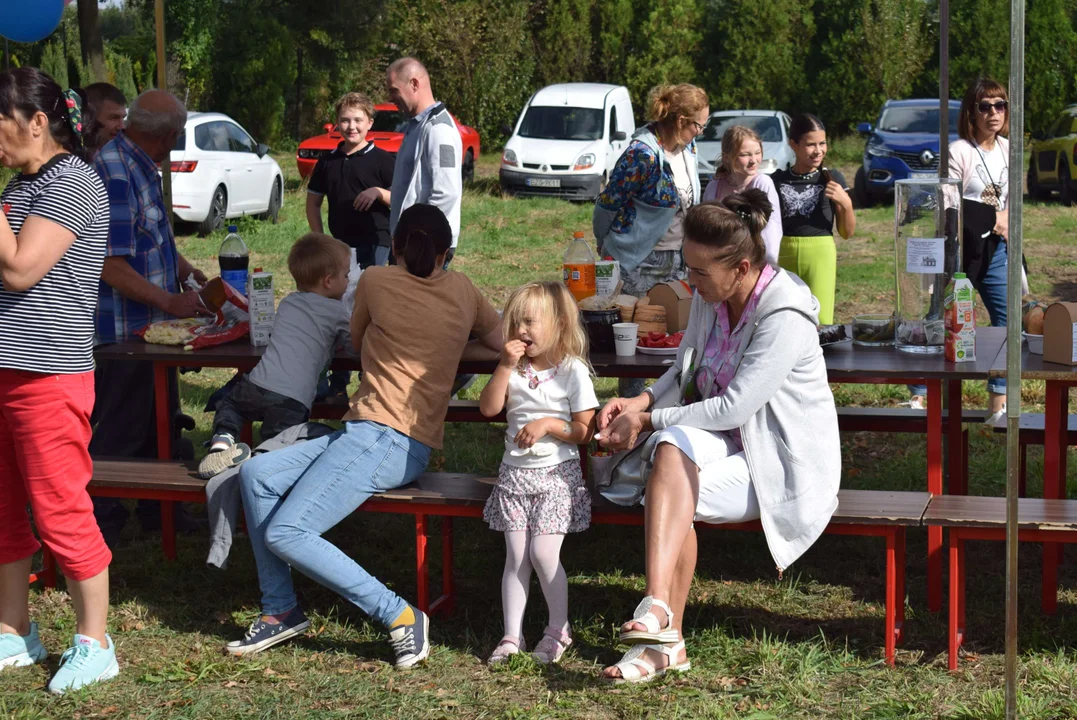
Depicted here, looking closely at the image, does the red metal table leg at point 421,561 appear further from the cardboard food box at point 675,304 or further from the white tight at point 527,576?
the cardboard food box at point 675,304

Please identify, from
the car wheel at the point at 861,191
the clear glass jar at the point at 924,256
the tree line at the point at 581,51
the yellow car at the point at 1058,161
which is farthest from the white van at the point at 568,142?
the clear glass jar at the point at 924,256

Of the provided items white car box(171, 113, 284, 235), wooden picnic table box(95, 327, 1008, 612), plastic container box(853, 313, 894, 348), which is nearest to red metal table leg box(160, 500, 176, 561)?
wooden picnic table box(95, 327, 1008, 612)

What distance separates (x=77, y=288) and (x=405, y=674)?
1513mm

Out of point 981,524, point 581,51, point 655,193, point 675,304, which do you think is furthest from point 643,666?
point 581,51

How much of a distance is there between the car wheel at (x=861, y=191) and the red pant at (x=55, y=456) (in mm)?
14842

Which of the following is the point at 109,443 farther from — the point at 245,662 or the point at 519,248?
the point at 519,248

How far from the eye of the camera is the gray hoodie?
3777 millimetres

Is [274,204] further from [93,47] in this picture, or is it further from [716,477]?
[716,477]

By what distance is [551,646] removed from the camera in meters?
3.97

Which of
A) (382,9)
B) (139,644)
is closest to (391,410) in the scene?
(139,644)

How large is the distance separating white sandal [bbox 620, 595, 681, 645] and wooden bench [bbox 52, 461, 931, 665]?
43 centimetres

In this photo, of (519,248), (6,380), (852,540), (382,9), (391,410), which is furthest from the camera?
(382,9)

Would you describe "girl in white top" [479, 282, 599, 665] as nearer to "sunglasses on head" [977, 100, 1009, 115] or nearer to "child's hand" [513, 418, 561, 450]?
"child's hand" [513, 418, 561, 450]

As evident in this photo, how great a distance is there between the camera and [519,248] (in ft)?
44.2
